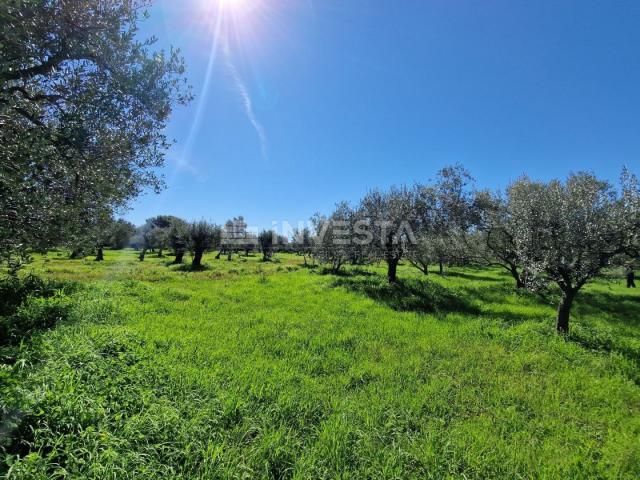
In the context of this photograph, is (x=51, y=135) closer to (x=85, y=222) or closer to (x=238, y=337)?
(x=85, y=222)

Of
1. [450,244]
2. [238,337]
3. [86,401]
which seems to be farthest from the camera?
[450,244]

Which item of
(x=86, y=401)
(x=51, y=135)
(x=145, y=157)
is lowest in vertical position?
(x=86, y=401)

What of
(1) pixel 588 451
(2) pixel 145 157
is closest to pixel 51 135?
(2) pixel 145 157

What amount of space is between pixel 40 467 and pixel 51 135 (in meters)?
5.46

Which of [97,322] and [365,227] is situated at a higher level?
[365,227]

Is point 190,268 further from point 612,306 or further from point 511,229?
point 612,306

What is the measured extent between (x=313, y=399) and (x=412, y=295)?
41.1ft

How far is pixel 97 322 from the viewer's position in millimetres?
9883

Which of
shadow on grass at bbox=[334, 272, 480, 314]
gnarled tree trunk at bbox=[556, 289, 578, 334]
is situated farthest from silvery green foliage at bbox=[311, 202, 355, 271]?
gnarled tree trunk at bbox=[556, 289, 578, 334]

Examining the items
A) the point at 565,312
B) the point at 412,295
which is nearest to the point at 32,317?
the point at 412,295

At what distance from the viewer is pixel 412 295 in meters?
17.3

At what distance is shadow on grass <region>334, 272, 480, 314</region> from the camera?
1520 cm

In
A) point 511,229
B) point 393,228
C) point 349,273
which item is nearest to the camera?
point 511,229

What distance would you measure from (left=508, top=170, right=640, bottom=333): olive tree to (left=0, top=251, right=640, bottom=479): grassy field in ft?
8.33
